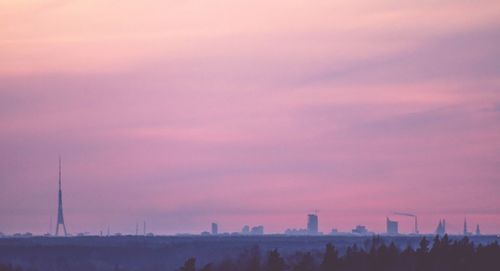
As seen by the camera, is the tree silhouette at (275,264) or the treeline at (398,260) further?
the treeline at (398,260)

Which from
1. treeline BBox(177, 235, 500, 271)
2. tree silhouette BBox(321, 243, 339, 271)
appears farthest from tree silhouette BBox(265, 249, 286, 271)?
tree silhouette BBox(321, 243, 339, 271)

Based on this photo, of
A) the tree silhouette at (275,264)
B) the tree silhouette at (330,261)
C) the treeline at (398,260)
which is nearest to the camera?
the tree silhouette at (275,264)

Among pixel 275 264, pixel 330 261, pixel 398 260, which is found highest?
pixel 398 260

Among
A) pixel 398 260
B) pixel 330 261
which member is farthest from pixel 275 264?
pixel 398 260

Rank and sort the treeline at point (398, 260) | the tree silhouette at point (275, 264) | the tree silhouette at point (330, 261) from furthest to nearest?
the treeline at point (398, 260)
the tree silhouette at point (330, 261)
the tree silhouette at point (275, 264)

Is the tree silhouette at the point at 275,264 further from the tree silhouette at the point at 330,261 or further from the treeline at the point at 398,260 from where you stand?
the tree silhouette at the point at 330,261

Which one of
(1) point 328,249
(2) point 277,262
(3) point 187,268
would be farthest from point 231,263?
(3) point 187,268

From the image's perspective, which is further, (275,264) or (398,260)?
(398,260)

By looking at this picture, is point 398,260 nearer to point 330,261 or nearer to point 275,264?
point 330,261

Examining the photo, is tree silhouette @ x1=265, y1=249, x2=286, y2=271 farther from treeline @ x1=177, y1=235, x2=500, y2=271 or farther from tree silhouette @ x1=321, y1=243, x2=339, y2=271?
tree silhouette @ x1=321, y1=243, x2=339, y2=271

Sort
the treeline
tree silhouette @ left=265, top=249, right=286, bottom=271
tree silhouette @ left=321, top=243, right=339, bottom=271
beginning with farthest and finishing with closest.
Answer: the treeline → tree silhouette @ left=321, top=243, right=339, bottom=271 → tree silhouette @ left=265, top=249, right=286, bottom=271

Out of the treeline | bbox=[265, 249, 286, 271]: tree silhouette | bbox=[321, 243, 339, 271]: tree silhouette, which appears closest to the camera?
bbox=[265, 249, 286, 271]: tree silhouette

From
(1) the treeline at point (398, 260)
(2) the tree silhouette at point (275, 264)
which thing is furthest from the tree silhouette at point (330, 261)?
(2) the tree silhouette at point (275, 264)

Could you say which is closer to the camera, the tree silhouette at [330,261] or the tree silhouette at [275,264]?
the tree silhouette at [275,264]
